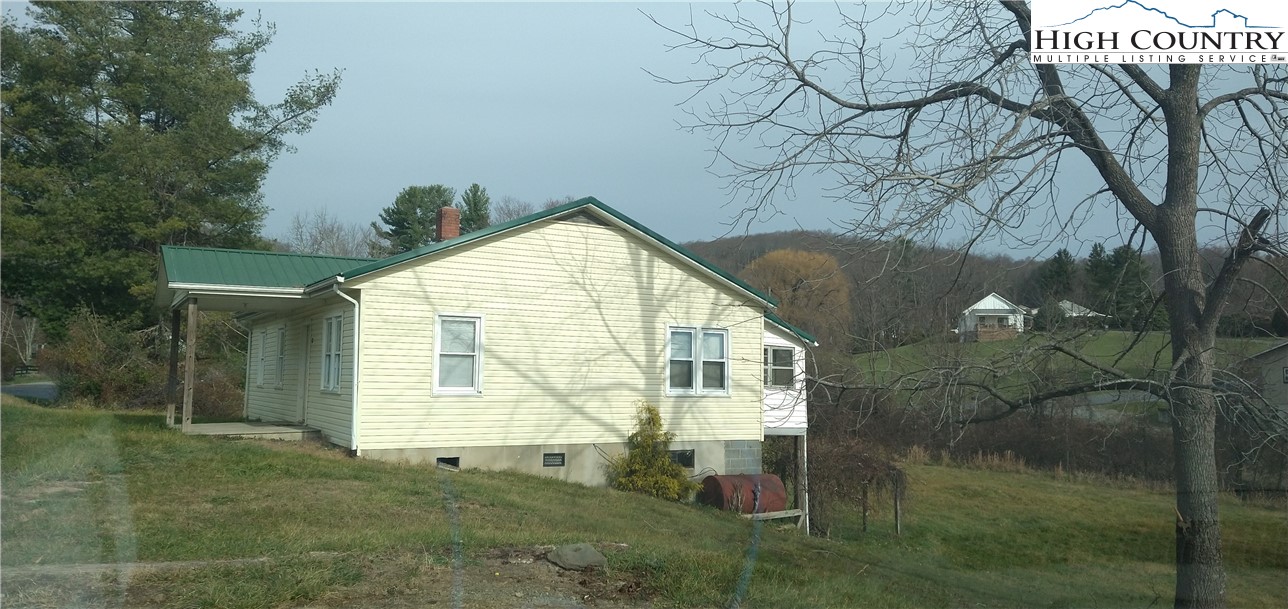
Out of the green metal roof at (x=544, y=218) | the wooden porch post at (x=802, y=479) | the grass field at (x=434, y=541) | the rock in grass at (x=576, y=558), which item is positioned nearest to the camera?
the grass field at (x=434, y=541)

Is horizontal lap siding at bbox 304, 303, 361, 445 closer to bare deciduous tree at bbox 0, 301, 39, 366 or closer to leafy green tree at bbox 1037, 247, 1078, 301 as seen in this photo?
leafy green tree at bbox 1037, 247, 1078, 301

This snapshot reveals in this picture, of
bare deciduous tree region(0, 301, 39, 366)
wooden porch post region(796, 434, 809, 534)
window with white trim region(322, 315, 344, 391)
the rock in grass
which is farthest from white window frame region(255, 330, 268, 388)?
bare deciduous tree region(0, 301, 39, 366)

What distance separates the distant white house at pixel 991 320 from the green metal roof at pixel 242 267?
11623 mm

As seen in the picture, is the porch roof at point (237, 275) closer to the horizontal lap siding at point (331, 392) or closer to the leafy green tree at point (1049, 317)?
the horizontal lap siding at point (331, 392)

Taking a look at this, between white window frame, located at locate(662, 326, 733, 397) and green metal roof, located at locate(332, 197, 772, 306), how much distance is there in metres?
1.12

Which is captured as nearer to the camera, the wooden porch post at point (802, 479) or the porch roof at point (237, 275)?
the porch roof at point (237, 275)

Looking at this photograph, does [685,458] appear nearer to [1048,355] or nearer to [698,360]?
[698,360]

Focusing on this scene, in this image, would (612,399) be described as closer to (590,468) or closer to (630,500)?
(590,468)

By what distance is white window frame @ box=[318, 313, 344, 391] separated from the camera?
16163 millimetres

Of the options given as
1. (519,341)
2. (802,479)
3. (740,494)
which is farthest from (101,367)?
(802,479)

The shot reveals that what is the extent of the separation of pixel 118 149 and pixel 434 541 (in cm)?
2568

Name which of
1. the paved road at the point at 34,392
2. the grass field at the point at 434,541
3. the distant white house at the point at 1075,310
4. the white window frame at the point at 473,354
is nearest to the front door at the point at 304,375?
the grass field at the point at 434,541

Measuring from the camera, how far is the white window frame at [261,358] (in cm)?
2231

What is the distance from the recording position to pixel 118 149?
91.8 feet
